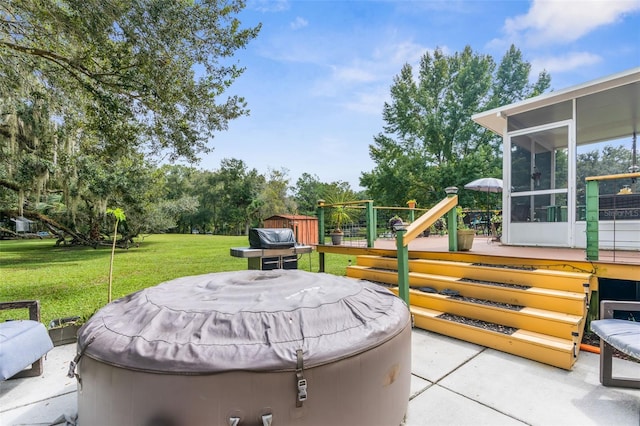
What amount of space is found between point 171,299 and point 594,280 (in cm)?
414

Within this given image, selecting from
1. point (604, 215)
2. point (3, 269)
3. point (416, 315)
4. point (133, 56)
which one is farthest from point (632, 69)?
point (3, 269)

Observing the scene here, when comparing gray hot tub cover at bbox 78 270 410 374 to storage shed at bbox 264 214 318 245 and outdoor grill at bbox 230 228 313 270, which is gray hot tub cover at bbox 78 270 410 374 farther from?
storage shed at bbox 264 214 318 245

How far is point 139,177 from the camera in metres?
12.3

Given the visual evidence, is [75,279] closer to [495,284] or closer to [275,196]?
[495,284]

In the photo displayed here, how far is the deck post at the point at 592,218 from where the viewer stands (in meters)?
3.33

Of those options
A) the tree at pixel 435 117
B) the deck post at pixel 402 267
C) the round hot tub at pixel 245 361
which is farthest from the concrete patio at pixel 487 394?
the tree at pixel 435 117

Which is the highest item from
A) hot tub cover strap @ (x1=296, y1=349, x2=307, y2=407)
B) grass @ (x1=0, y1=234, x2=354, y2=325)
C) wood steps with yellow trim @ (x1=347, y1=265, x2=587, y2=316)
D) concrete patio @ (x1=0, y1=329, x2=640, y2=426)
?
hot tub cover strap @ (x1=296, y1=349, x2=307, y2=407)

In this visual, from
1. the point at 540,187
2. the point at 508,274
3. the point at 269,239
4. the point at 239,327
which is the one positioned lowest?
the point at 508,274

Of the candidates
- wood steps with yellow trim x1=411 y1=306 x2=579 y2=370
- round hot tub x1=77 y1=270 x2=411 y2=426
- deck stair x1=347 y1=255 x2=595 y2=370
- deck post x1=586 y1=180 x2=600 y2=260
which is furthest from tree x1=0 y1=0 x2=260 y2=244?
deck post x1=586 y1=180 x2=600 y2=260

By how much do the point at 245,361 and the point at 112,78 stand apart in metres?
6.20

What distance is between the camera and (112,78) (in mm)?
5555

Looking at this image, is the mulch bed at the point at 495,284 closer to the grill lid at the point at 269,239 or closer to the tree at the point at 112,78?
the grill lid at the point at 269,239

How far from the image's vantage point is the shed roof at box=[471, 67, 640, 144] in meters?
4.55

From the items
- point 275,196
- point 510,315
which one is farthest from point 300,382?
point 275,196
